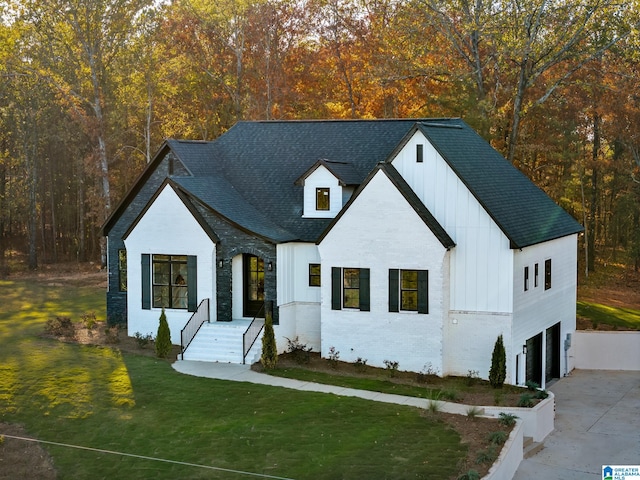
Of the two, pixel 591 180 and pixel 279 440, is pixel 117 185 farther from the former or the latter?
pixel 279 440

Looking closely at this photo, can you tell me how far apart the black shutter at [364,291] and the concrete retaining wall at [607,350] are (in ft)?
30.1

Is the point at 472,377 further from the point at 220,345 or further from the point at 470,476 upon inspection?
the point at 470,476

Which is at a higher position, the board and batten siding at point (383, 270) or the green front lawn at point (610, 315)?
the board and batten siding at point (383, 270)

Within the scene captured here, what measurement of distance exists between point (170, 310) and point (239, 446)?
10.8 metres

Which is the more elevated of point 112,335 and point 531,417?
point 112,335

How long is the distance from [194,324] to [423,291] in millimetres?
7402

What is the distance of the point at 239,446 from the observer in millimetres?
20703

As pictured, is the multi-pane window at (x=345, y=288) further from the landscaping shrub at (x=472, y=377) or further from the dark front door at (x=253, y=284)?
the landscaping shrub at (x=472, y=377)

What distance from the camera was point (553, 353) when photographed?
32250mm

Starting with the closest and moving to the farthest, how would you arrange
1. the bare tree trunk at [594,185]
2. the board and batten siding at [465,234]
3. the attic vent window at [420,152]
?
the board and batten siding at [465,234] → the attic vent window at [420,152] → the bare tree trunk at [594,185]

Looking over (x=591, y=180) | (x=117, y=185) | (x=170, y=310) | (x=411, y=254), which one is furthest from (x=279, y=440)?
(x=117, y=185)

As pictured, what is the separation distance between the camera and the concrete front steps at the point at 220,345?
1126 inches

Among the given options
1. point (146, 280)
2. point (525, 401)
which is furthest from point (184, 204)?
point (525, 401)

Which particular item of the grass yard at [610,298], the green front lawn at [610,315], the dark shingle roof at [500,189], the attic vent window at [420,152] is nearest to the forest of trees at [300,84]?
the grass yard at [610,298]
